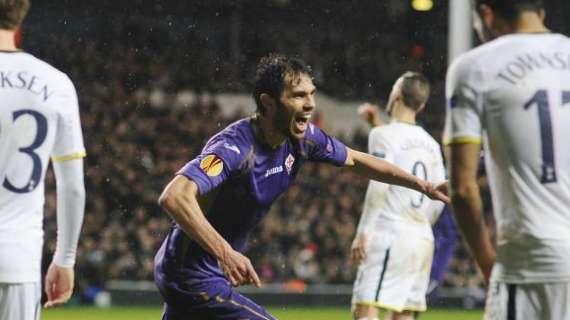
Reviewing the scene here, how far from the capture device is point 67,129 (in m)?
4.24

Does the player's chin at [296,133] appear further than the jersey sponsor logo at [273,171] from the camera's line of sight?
Yes

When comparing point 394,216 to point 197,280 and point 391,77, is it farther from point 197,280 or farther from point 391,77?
point 391,77

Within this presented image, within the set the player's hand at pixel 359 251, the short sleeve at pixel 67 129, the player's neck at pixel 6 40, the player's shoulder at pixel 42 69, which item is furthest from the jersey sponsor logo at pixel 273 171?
the player's hand at pixel 359 251

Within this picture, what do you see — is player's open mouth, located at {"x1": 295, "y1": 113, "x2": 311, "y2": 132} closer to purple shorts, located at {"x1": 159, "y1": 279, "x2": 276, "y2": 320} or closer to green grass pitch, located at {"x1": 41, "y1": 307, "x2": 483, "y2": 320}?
purple shorts, located at {"x1": 159, "y1": 279, "x2": 276, "y2": 320}

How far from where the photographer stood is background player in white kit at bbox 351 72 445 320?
27.0 feet

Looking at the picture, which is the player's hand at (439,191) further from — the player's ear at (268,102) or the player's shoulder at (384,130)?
the player's shoulder at (384,130)

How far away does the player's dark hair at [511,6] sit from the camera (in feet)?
12.2

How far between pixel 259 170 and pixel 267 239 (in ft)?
45.9

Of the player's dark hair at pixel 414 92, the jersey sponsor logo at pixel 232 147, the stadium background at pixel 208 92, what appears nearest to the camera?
the jersey sponsor logo at pixel 232 147

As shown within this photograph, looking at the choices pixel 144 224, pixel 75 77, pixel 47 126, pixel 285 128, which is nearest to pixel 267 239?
pixel 144 224

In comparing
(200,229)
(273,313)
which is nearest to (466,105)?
→ (200,229)

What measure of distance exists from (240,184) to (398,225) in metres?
3.08

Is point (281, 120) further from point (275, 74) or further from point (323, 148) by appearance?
point (323, 148)

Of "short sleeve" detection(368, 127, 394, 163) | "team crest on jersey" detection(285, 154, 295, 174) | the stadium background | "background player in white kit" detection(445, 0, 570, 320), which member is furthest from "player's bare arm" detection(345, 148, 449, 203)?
the stadium background
